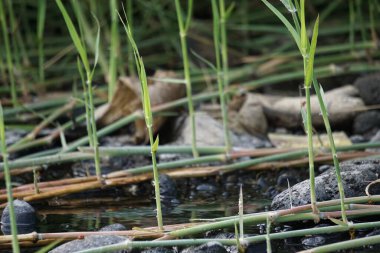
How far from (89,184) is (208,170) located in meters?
0.38

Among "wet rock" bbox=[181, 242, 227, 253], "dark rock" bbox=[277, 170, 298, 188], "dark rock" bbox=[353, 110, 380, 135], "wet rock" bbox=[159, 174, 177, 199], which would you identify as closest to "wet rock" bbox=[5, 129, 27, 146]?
"wet rock" bbox=[159, 174, 177, 199]

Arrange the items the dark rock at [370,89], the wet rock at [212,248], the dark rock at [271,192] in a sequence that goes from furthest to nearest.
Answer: the dark rock at [370,89], the dark rock at [271,192], the wet rock at [212,248]

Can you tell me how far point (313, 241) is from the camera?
1.74m

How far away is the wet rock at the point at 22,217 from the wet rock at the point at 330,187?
2.06ft

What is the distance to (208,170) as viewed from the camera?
2395 mm

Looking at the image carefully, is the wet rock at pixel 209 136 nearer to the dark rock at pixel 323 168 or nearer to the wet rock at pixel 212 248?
the dark rock at pixel 323 168

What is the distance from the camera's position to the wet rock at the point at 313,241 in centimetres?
174

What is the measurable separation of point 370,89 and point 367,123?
0.68 feet

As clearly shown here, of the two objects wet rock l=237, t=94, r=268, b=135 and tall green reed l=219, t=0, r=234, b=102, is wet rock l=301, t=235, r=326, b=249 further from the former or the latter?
wet rock l=237, t=94, r=268, b=135

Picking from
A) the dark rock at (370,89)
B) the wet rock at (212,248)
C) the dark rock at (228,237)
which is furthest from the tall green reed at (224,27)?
the wet rock at (212,248)

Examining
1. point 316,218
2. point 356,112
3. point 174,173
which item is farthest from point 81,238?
point 356,112

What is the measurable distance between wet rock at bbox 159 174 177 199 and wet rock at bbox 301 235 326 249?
65cm

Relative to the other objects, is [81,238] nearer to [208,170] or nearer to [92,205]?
[92,205]

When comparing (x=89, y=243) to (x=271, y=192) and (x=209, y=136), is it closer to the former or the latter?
(x=271, y=192)
